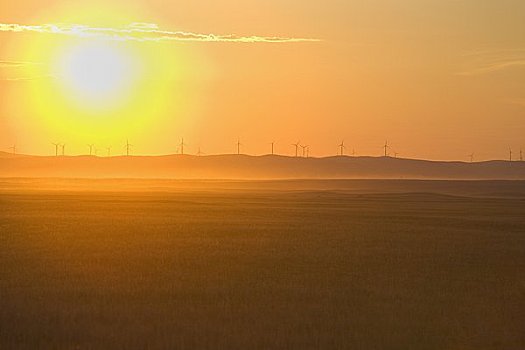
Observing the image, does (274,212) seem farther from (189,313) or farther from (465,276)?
(189,313)

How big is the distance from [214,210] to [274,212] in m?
4.60

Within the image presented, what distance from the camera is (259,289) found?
22562 millimetres

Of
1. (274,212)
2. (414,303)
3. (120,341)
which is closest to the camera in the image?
(120,341)

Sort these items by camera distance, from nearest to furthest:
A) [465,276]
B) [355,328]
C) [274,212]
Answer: [355,328]
[465,276]
[274,212]

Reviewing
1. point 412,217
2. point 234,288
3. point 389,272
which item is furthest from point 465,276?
point 412,217

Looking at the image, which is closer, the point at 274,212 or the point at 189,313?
the point at 189,313

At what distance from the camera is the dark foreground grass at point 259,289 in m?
17.4

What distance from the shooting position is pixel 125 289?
22234 mm

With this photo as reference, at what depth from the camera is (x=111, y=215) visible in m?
55.3

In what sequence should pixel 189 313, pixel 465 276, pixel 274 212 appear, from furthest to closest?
pixel 274 212, pixel 465 276, pixel 189 313

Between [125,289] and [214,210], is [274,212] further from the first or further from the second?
[125,289]

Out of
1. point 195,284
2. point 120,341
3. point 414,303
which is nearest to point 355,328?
point 414,303

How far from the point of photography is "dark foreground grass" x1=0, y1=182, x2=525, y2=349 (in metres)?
17.4

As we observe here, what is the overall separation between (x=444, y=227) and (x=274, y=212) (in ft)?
55.8
